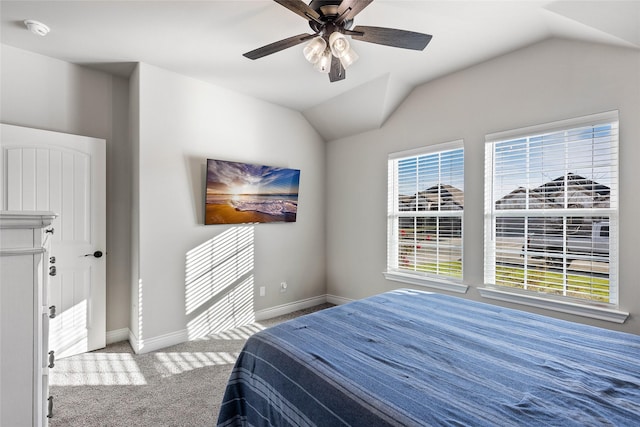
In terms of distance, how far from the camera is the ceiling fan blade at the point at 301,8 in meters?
1.56

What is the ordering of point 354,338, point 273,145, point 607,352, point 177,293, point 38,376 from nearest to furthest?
1. point 38,376
2. point 607,352
3. point 354,338
4. point 177,293
5. point 273,145

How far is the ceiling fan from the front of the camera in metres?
1.68

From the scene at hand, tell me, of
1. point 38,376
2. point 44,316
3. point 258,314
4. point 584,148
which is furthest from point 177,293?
point 584,148

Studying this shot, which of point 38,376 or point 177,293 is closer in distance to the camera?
point 38,376

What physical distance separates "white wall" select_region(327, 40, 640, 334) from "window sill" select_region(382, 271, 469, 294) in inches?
3.1

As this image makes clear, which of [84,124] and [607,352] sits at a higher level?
[84,124]

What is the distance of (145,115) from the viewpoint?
2846mm

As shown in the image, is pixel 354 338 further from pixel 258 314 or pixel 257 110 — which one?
pixel 257 110

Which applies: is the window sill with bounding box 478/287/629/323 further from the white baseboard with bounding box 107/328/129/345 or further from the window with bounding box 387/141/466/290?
the white baseboard with bounding box 107/328/129/345

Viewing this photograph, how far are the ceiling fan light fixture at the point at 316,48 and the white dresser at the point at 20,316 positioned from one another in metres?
1.60

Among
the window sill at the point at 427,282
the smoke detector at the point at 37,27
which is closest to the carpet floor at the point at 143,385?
the window sill at the point at 427,282

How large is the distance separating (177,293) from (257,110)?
2.30 meters

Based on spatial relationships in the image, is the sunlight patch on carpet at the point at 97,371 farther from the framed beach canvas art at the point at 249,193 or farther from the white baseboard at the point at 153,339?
the framed beach canvas art at the point at 249,193

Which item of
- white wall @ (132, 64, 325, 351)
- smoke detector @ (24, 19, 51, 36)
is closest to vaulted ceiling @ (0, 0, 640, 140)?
smoke detector @ (24, 19, 51, 36)
